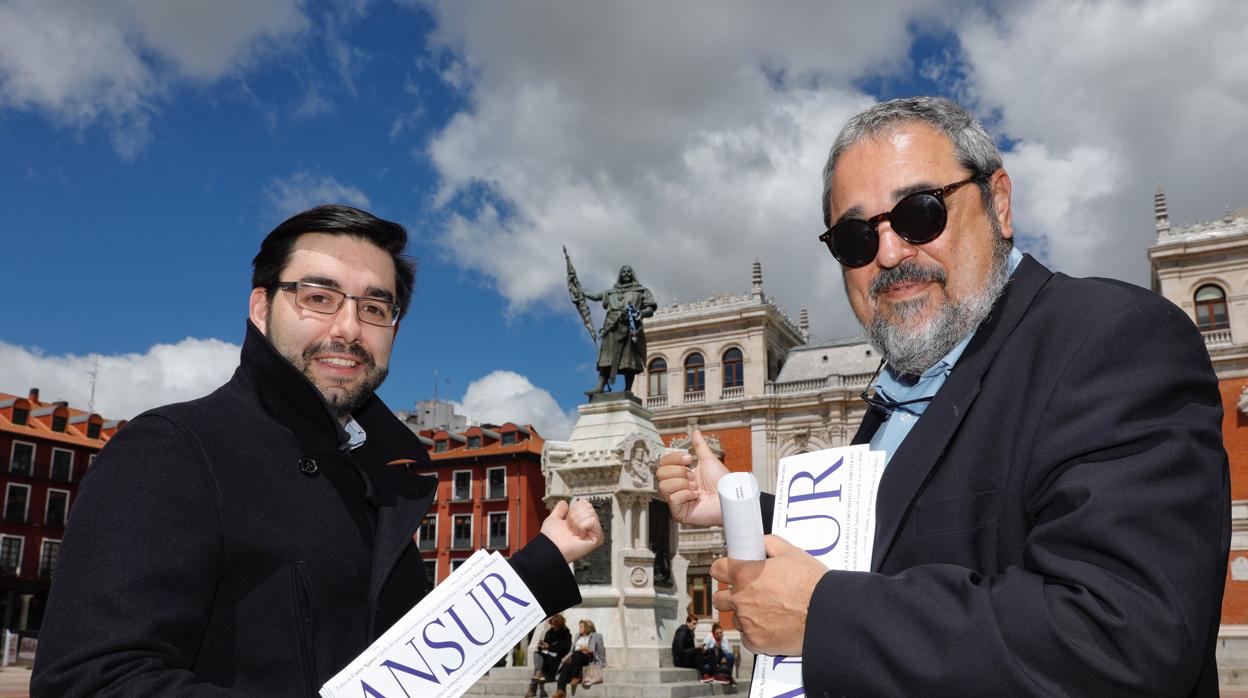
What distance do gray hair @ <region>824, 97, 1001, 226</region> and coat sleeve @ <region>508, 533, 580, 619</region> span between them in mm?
1345

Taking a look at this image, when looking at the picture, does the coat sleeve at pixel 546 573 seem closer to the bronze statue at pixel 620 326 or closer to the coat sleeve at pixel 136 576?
the coat sleeve at pixel 136 576

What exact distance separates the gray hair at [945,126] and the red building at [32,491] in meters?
42.5

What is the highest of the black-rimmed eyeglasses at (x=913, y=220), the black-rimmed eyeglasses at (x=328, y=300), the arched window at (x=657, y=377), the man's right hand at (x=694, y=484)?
the arched window at (x=657, y=377)

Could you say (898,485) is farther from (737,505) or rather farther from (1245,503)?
(1245,503)

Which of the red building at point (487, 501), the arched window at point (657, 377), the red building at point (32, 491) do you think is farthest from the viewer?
the red building at point (487, 501)

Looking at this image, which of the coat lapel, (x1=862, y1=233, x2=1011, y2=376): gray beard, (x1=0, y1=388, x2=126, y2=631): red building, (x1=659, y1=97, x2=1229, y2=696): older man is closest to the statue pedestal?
(x1=862, y1=233, x2=1011, y2=376): gray beard

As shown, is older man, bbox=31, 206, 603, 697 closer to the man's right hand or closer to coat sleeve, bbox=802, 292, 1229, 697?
the man's right hand

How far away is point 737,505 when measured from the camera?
1.68 m

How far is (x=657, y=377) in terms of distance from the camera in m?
39.5

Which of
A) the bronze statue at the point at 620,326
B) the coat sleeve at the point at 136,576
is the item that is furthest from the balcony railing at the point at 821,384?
the coat sleeve at the point at 136,576

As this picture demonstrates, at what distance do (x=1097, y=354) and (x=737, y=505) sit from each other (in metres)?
0.69

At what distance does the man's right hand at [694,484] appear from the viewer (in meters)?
2.44

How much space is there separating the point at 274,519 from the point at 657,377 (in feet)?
123

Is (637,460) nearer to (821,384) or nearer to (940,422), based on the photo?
(940,422)
